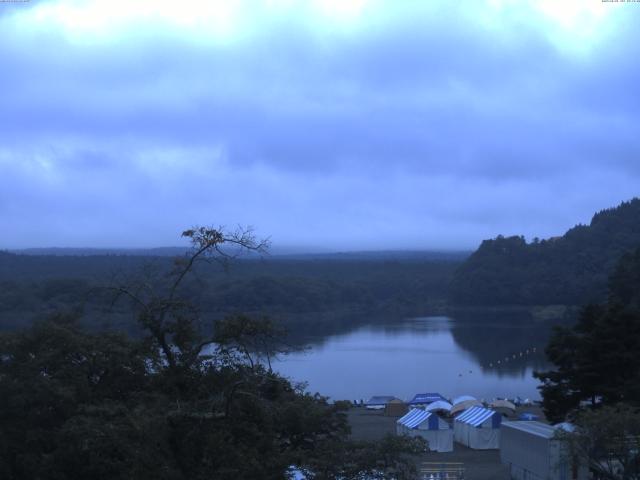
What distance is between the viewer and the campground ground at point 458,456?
11.2 meters

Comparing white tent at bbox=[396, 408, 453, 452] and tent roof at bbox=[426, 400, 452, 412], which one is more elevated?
white tent at bbox=[396, 408, 453, 452]

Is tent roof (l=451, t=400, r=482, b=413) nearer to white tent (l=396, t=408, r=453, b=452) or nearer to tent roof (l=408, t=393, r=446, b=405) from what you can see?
tent roof (l=408, t=393, r=446, b=405)

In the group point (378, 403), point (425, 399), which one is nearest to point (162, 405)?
point (425, 399)

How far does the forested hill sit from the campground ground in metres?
38.5

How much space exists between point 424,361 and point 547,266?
34.1 meters

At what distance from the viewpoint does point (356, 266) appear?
79.3 m

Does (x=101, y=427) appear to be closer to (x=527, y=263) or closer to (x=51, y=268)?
(x=51, y=268)

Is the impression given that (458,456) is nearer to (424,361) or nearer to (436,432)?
(436,432)

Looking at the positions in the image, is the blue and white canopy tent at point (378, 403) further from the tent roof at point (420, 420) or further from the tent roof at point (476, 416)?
the tent roof at point (476, 416)

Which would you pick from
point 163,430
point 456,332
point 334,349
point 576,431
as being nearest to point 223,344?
point 163,430

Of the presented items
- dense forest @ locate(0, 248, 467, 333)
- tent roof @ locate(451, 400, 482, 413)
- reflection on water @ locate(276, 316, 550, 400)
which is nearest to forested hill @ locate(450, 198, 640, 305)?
dense forest @ locate(0, 248, 467, 333)

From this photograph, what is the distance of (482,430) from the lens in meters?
13.4

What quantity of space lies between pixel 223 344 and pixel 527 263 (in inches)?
2375

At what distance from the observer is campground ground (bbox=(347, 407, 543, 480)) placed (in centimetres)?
1121
